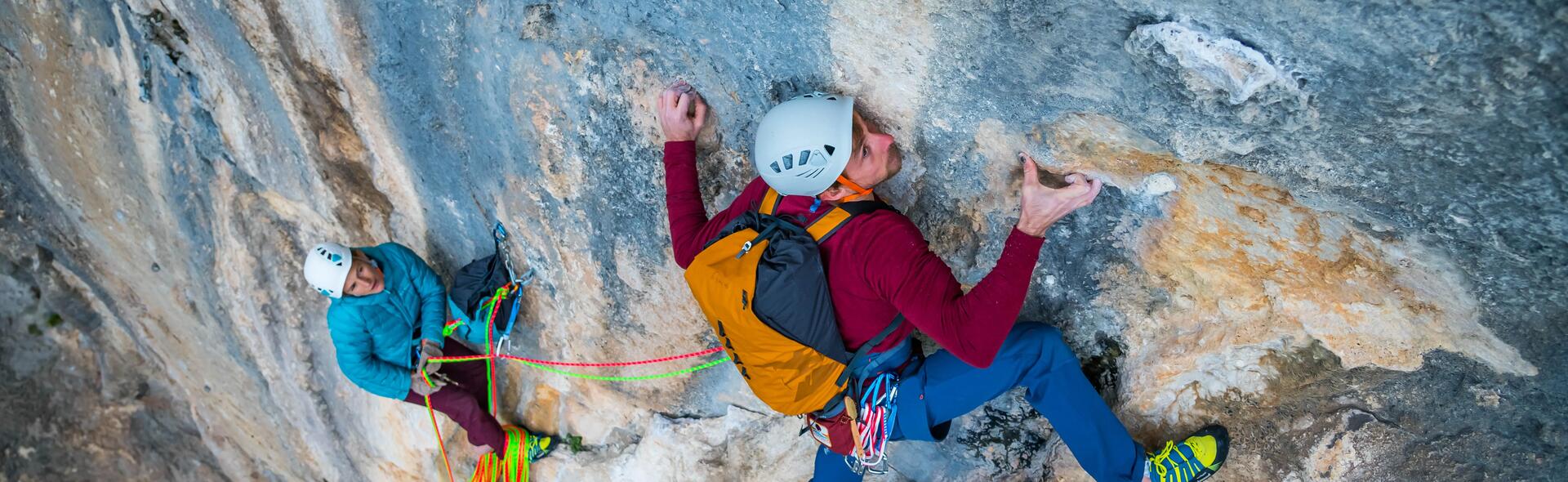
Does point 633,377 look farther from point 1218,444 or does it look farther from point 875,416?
point 1218,444

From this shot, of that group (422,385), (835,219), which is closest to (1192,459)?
(835,219)

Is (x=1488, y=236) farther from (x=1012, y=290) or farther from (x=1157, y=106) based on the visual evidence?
(x=1012, y=290)

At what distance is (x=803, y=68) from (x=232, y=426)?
247 inches

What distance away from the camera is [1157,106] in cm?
257

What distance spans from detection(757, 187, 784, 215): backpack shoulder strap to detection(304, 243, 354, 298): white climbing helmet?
242 centimetres

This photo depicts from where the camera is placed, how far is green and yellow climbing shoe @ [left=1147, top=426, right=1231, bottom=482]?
3.53 metres

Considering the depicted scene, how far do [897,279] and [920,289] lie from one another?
9cm

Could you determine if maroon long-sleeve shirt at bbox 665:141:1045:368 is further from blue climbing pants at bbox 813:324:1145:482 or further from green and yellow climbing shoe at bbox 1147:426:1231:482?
green and yellow climbing shoe at bbox 1147:426:1231:482

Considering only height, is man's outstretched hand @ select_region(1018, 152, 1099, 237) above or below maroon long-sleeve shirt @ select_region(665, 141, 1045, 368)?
above

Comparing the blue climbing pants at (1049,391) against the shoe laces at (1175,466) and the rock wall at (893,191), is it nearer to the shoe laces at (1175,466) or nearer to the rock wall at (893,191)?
the shoe laces at (1175,466)

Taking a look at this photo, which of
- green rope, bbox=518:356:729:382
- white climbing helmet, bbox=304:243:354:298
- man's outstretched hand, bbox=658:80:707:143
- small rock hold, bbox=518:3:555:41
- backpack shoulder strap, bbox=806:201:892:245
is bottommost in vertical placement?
green rope, bbox=518:356:729:382

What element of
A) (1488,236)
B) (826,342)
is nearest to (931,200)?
(826,342)

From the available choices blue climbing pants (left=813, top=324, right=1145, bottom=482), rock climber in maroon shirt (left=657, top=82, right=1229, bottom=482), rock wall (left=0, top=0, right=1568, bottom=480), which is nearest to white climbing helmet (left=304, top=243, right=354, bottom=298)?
rock wall (left=0, top=0, right=1568, bottom=480)

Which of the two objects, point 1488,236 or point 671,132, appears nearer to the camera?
point 1488,236
